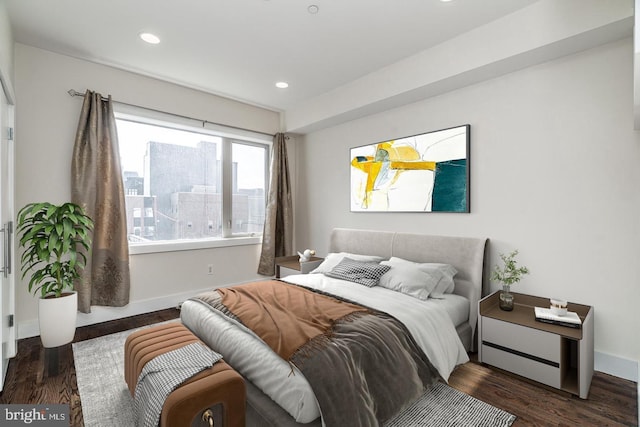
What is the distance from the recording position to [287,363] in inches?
63.6

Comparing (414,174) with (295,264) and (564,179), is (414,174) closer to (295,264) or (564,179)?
(564,179)

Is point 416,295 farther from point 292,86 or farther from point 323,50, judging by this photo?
point 292,86

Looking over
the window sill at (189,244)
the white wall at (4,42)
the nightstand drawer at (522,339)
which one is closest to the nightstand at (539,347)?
the nightstand drawer at (522,339)

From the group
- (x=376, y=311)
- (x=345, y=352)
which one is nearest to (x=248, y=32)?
(x=376, y=311)

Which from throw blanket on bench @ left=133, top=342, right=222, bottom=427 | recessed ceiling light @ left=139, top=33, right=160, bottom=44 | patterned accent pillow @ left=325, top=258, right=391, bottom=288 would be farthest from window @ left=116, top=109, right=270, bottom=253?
throw blanket on bench @ left=133, top=342, right=222, bottom=427

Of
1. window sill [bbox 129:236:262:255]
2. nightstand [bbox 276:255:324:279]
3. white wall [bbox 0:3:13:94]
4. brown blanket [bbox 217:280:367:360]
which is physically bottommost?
nightstand [bbox 276:255:324:279]

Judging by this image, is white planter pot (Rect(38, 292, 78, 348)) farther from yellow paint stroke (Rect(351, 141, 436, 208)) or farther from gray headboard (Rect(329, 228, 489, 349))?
yellow paint stroke (Rect(351, 141, 436, 208))

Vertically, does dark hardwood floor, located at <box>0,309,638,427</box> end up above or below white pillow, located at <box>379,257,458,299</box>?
below

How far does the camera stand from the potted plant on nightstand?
99.3 inches

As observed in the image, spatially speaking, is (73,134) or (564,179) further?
(73,134)

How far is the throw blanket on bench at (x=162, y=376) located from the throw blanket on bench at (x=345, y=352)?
0.34 m

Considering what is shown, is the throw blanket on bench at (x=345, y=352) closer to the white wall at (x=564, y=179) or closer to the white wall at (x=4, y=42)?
the white wall at (x=564, y=179)

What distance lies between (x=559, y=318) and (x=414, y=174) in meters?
1.84

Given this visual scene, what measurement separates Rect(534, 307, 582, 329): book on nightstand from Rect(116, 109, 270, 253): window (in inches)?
145
